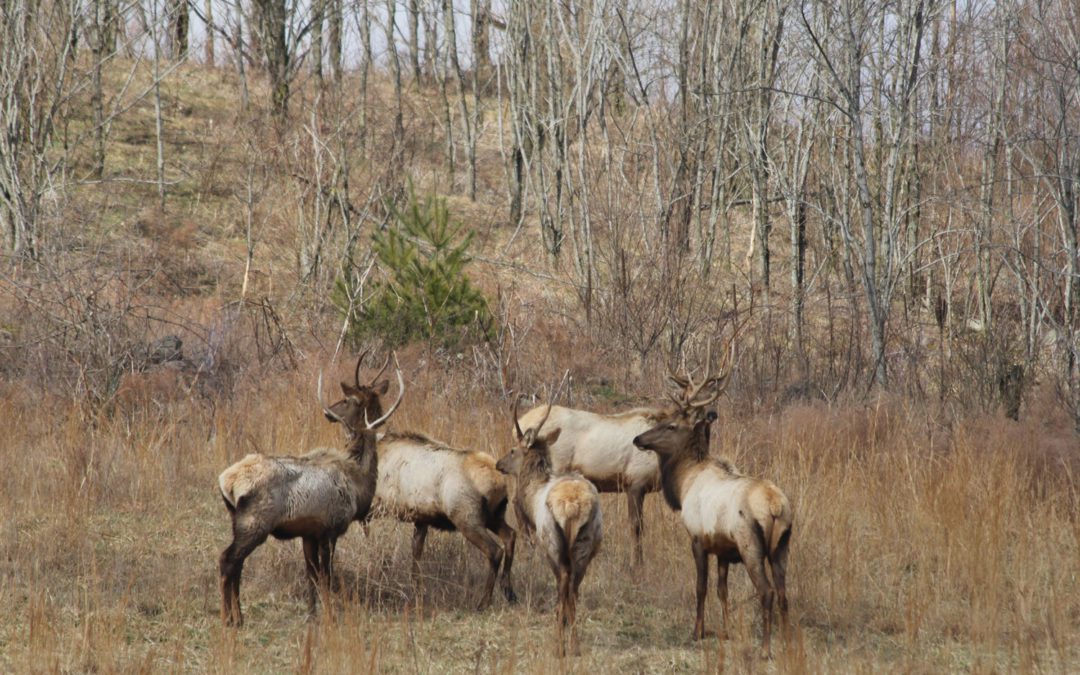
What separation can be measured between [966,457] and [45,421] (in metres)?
7.86

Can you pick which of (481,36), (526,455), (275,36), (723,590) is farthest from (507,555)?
(481,36)

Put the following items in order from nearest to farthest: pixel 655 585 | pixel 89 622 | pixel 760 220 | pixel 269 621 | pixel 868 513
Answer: pixel 89 622
pixel 269 621
pixel 655 585
pixel 868 513
pixel 760 220

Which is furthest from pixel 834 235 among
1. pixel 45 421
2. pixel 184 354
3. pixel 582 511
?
pixel 582 511

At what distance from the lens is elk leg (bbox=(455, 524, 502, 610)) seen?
679 centimetres

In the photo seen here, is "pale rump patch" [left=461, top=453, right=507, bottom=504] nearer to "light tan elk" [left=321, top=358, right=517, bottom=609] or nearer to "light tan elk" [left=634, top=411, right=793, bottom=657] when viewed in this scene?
"light tan elk" [left=321, top=358, right=517, bottom=609]

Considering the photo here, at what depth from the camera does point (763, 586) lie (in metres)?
5.83

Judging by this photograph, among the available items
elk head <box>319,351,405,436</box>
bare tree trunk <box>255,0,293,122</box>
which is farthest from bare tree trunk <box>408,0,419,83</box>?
elk head <box>319,351,405,436</box>

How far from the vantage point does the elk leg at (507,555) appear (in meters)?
6.89

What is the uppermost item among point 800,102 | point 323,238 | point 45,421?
point 800,102

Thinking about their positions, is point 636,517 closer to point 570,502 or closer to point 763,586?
point 570,502

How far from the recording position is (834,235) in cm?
2381

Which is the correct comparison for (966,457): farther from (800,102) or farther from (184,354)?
(800,102)

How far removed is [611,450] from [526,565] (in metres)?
1.12

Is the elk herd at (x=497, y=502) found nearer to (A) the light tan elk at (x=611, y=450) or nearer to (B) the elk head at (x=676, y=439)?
(B) the elk head at (x=676, y=439)
